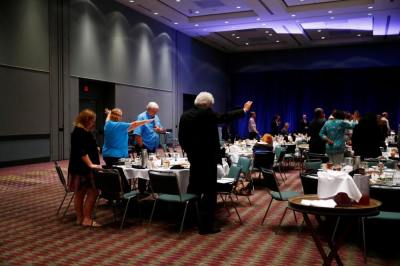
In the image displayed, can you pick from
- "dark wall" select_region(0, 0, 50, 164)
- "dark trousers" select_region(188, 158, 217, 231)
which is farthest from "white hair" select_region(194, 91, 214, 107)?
"dark wall" select_region(0, 0, 50, 164)

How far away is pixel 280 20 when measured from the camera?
15516 mm

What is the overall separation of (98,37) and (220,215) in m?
9.02

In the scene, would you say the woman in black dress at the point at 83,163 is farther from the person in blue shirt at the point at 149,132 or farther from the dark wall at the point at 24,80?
the dark wall at the point at 24,80

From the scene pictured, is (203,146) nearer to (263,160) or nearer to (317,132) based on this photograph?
(263,160)

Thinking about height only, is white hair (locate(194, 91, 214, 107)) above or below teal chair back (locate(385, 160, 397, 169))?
above

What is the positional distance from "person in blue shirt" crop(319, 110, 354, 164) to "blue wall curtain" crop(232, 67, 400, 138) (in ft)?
45.8

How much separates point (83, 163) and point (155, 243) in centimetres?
132

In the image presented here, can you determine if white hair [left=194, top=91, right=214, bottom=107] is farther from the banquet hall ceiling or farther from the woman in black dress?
the banquet hall ceiling

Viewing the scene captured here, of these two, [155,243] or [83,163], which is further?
[83,163]

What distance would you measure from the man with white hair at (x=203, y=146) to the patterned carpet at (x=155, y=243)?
20.5 inches

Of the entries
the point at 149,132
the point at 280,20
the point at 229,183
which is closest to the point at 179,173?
the point at 229,183

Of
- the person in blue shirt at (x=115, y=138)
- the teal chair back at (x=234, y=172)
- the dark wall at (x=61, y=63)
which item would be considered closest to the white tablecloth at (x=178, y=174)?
the person in blue shirt at (x=115, y=138)

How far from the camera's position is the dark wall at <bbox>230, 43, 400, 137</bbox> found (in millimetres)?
19391

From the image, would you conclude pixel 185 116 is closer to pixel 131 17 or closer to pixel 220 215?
pixel 220 215
